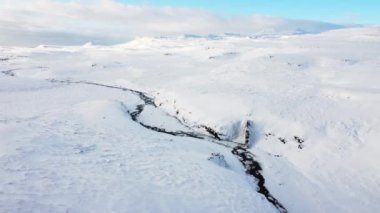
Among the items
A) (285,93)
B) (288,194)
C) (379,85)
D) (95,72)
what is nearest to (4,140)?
(288,194)

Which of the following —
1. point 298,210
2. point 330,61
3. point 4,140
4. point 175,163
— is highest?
point 330,61

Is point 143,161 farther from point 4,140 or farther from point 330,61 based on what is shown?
point 330,61

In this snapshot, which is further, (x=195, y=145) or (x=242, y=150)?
(x=242, y=150)

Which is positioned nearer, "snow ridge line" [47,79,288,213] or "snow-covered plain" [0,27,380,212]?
"snow-covered plain" [0,27,380,212]

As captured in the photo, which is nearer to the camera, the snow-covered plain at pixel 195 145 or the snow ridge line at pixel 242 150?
the snow-covered plain at pixel 195 145

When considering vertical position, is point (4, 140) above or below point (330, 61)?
below

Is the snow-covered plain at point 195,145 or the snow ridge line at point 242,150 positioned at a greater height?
the snow-covered plain at point 195,145

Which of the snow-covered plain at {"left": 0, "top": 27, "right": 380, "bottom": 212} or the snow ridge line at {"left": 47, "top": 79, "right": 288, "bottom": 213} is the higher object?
the snow-covered plain at {"left": 0, "top": 27, "right": 380, "bottom": 212}

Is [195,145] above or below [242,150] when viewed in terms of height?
above
